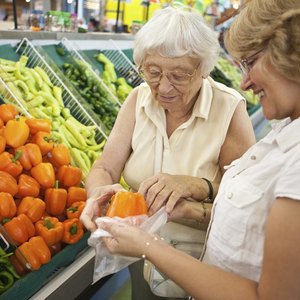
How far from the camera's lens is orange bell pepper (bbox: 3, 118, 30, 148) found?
7.78 feet

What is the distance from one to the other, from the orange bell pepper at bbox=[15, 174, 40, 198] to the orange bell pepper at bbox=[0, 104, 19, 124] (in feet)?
1.42

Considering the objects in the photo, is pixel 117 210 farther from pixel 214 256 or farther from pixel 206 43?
pixel 206 43

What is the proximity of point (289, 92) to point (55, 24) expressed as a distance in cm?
374

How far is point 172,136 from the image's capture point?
Result: 75.9 inches

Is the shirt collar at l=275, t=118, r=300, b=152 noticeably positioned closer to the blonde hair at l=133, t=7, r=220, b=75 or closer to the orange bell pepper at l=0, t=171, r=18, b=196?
the blonde hair at l=133, t=7, r=220, b=75

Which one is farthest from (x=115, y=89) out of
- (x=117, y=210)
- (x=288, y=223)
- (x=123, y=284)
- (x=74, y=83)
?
(x=288, y=223)

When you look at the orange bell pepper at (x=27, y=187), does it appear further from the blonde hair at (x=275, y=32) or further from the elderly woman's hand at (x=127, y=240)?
the blonde hair at (x=275, y=32)

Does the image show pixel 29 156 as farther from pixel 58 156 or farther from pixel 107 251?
pixel 107 251

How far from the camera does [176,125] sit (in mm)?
1968

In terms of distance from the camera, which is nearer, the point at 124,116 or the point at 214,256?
the point at 214,256

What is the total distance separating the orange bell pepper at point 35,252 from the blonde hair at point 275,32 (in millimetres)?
1368

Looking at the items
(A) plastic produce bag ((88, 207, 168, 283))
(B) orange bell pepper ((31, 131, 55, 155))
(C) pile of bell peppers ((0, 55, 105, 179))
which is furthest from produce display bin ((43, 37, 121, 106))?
(A) plastic produce bag ((88, 207, 168, 283))

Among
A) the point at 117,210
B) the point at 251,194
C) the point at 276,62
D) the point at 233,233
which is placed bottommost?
the point at 117,210

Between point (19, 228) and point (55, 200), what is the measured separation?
1.05 ft
